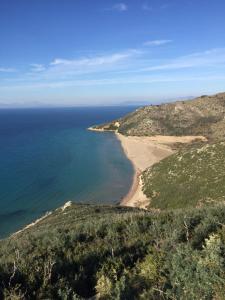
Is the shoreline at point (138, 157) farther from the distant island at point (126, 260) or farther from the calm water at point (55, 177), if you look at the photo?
the distant island at point (126, 260)

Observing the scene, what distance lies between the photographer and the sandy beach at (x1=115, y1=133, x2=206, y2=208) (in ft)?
172

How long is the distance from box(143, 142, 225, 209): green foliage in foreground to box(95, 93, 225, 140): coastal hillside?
47.1 meters

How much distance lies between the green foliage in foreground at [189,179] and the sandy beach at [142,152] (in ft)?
5.27

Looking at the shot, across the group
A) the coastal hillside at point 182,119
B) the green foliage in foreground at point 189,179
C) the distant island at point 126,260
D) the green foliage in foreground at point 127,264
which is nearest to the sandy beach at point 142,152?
the green foliage in foreground at point 189,179

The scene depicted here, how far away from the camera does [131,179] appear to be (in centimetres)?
6538

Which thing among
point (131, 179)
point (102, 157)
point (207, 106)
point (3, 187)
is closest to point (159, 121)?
point (207, 106)

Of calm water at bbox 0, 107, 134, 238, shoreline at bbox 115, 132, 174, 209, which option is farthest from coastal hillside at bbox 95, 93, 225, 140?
calm water at bbox 0, 107, 134, 238

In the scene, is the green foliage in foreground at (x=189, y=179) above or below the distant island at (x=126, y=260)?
below

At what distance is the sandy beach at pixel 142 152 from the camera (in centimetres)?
5240

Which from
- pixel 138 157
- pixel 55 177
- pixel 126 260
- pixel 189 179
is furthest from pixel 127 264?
pixel 138 157

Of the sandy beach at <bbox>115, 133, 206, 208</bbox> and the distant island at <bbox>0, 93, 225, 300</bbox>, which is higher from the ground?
the distant island at <bbox>0, 93, 225, 300</bbox>

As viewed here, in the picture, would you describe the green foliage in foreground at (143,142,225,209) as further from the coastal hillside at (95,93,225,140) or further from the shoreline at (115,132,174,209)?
the coastal hillside at (95,93,225,140)

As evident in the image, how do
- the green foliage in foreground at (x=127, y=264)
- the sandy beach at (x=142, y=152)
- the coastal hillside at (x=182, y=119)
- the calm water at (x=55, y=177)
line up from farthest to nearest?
the coastal hillside at (x=182, y=119)
the sandy beach at (x=142, y=152)
the calm water at (x=55, y=177)
the green foliage in foreground at (x=127, y=264)

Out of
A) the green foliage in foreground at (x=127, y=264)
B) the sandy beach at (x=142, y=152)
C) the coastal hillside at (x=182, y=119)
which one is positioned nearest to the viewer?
the green foliage in foreground at (x=127, y=264)
